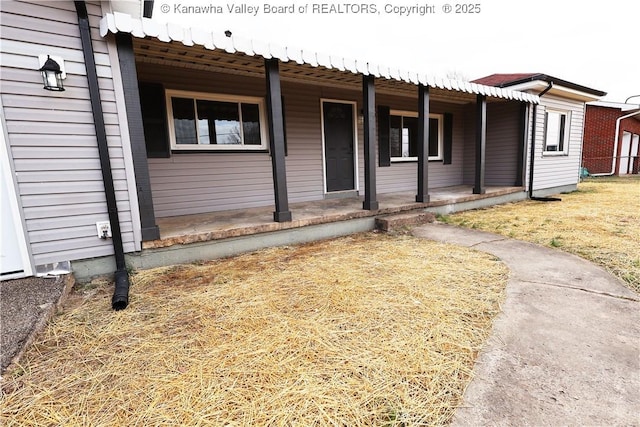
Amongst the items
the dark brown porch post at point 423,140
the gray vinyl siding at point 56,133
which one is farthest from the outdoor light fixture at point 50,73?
the dark brown porch post at point 423,140

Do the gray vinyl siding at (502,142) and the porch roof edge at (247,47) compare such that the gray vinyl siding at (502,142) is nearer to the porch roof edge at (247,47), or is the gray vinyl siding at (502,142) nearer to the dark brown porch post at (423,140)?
the porch roof edge at (247,47)

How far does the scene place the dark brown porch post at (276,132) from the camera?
3371mm

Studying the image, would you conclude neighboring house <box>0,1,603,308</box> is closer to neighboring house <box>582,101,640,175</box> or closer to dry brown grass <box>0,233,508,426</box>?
dry brown grass <box>0,233,508,426</box>

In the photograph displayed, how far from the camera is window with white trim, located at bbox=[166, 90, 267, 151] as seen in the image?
14.1 ft

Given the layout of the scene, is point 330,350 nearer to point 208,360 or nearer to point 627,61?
point 208,360

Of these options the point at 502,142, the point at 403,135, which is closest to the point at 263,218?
the point at 403,135

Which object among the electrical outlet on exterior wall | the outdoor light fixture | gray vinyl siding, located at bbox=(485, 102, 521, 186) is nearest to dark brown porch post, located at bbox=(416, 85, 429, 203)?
gray vinyl siding, located at bbox=(485, 102, 521, 186)

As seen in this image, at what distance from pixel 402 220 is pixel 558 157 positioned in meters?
6.09

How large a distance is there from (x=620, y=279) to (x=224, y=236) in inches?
139

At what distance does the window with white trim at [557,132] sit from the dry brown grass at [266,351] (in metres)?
6.81

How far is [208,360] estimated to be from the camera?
1.47 m

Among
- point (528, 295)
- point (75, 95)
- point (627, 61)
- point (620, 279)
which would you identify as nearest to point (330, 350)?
point (528, 295)

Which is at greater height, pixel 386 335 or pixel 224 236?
pixel 224 236

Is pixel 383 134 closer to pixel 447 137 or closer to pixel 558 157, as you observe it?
pixel 447 137
